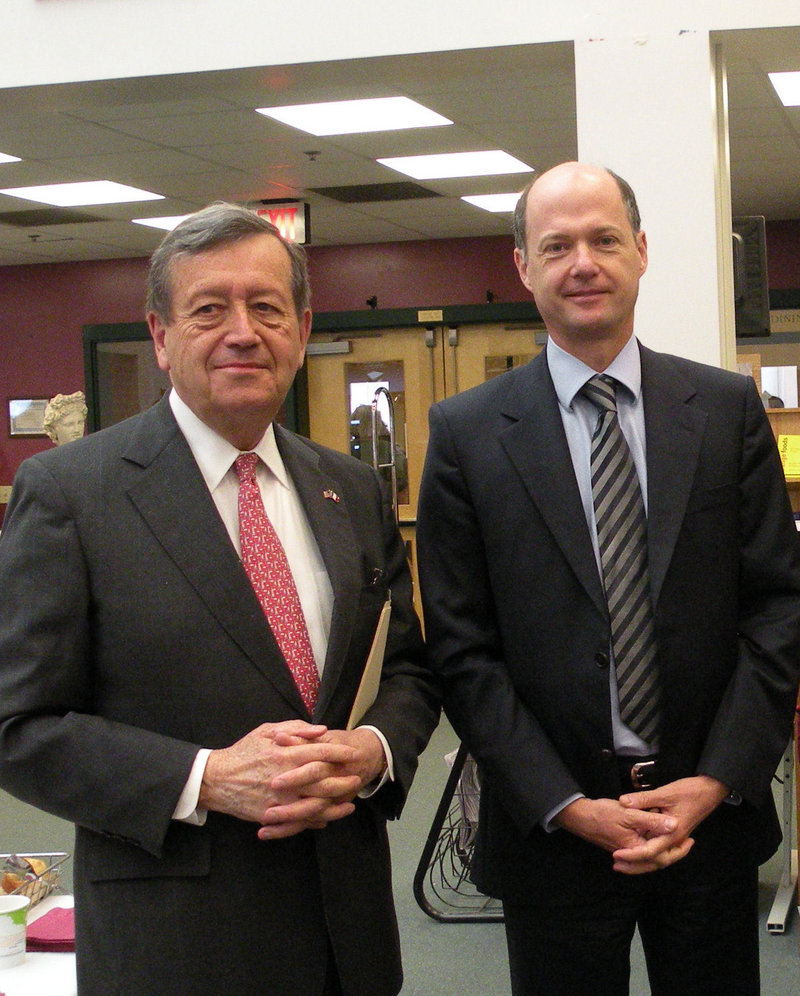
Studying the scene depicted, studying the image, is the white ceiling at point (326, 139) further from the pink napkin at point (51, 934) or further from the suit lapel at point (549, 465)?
the pink napkin at point (51, 934)

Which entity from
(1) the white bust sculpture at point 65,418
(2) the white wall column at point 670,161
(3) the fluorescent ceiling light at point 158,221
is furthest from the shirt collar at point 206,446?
(3) the fluorescent ceiling light at point 158,221

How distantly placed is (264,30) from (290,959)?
3361 millimetres

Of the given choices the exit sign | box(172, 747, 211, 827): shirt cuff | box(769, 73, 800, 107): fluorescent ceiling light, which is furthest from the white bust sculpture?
box(172, 747, 211, 827): shirt cuff

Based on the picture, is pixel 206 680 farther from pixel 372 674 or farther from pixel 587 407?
pixel 587 407

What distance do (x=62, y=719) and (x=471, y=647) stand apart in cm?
61

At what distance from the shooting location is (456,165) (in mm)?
7676

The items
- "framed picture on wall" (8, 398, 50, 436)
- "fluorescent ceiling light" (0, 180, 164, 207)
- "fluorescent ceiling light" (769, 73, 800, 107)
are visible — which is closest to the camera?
"fluorescent ceiling light" (769, 73, 800, 107)

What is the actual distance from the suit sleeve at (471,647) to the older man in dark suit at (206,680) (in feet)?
0.44

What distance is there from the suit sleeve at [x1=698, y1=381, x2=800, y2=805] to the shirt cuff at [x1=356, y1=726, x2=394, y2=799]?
46cm

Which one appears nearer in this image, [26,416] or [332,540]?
[332,540]

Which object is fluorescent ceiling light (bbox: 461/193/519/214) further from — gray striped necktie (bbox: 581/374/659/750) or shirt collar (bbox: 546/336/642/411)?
gray striped necktie (bbox: 581/374/659/750)

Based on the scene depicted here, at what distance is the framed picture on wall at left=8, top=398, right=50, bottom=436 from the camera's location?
11.2 metres

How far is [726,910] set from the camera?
177cm

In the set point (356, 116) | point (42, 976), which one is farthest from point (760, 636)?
point (356, 116)
